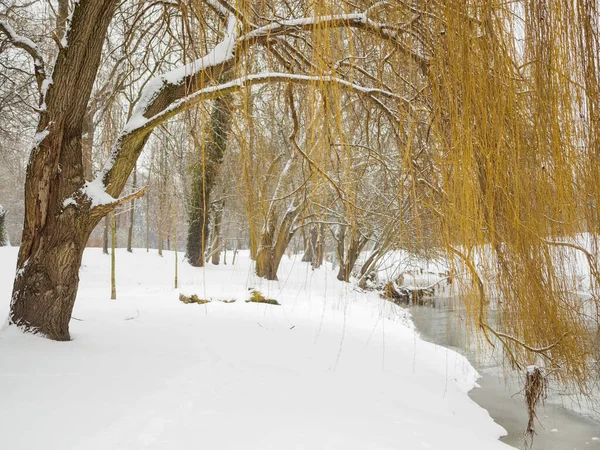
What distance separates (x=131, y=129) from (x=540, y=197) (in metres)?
2.56

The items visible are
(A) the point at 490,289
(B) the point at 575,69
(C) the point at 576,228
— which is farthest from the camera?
(A) the point at 490,289

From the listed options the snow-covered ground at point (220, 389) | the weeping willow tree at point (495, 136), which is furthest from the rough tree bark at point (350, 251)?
the weeping willow tree at point (495, 136)

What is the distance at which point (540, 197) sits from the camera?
1.39 meters

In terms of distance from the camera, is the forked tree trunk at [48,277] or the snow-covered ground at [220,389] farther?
the forked tree trunk at [48,277]

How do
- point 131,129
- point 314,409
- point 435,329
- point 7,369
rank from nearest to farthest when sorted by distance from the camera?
point 7,369 → point 314,409 → point 131,129 → point 435,329

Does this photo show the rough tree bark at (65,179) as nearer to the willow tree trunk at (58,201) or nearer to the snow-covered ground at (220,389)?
the willow tree trunk at (58,201)

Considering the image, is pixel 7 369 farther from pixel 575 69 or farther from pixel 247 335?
pixel 575 69

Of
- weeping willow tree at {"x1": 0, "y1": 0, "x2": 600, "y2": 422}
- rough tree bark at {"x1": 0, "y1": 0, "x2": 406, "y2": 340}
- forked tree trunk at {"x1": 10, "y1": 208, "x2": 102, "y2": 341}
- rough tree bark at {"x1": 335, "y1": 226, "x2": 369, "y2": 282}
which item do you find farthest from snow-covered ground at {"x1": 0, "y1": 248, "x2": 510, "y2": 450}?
rough tree bark at {"x1": 335, "y1": 226, "x2": 369, "y2": 282}

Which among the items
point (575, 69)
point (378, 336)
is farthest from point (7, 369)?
point (378, 336)

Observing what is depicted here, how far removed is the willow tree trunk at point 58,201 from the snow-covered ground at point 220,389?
207 mm

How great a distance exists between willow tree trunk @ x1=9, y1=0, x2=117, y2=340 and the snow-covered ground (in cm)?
21

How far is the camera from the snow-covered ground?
1979 millimetres

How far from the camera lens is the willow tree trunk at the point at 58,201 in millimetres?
2980

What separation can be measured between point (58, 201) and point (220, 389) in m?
1.64
